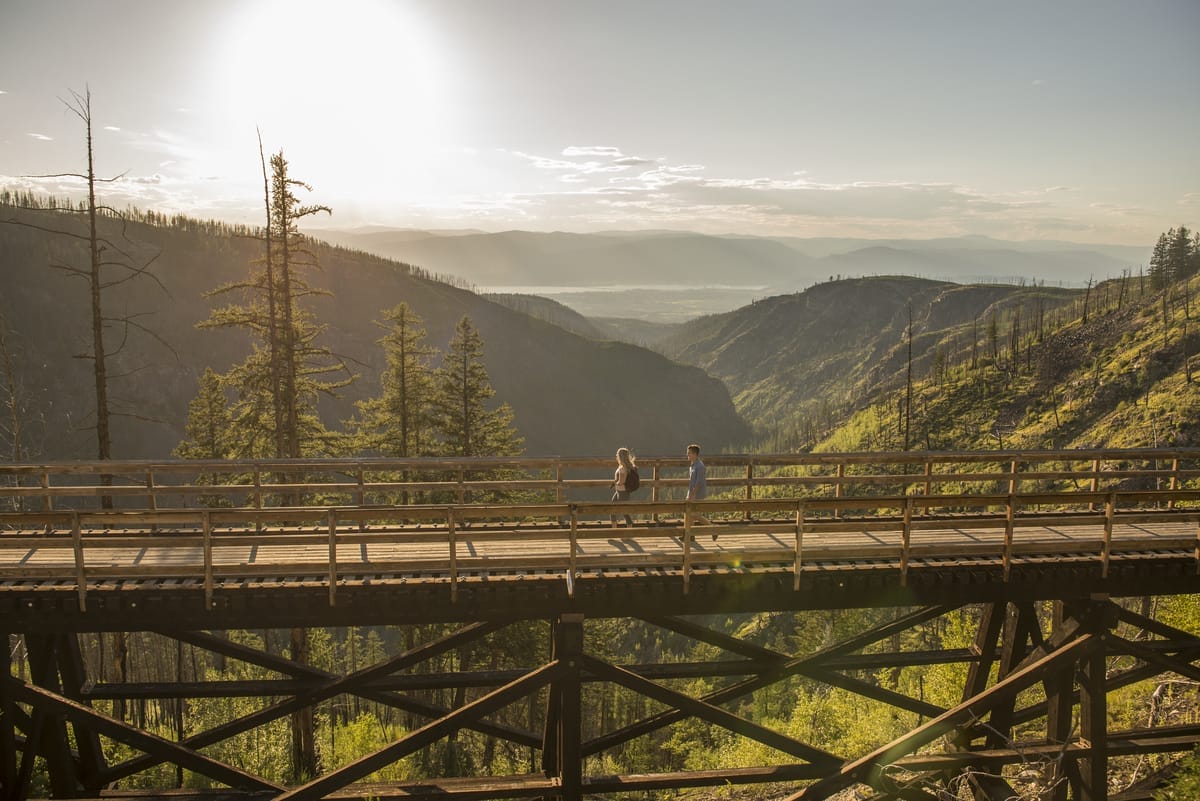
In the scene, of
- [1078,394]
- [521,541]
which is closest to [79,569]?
[521,541]

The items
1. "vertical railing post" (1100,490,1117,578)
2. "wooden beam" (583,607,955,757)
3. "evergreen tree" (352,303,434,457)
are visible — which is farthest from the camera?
"evergreen tree" (352,303,434,457)

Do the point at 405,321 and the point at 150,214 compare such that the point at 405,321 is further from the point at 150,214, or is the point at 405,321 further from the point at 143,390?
the point at 150,214

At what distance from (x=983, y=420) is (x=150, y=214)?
187 m

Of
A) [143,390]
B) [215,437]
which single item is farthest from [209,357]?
[215,437]

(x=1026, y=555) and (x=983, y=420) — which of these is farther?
(x=983, y=420)

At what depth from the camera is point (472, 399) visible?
2503 cm

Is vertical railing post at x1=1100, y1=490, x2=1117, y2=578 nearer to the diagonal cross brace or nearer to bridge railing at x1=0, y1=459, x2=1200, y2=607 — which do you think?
bridge railing at x1=0, y1=459, x2=1200, y2=607

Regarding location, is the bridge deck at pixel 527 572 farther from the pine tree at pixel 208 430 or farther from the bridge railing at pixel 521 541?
the pine tree at pixel 208 430

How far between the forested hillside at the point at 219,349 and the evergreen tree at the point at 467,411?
28.5 metres

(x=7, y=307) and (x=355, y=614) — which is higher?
(x=7, y=307)

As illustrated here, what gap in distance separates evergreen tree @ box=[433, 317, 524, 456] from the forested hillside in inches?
1121

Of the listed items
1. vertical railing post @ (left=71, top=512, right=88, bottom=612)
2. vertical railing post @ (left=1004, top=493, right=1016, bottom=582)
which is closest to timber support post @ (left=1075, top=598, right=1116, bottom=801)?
vertical railing post @ (left=1004, top=493, right=1016, bottom=582)

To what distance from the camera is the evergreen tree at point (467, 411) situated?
24.8 meters

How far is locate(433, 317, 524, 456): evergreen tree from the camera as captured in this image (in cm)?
2481
